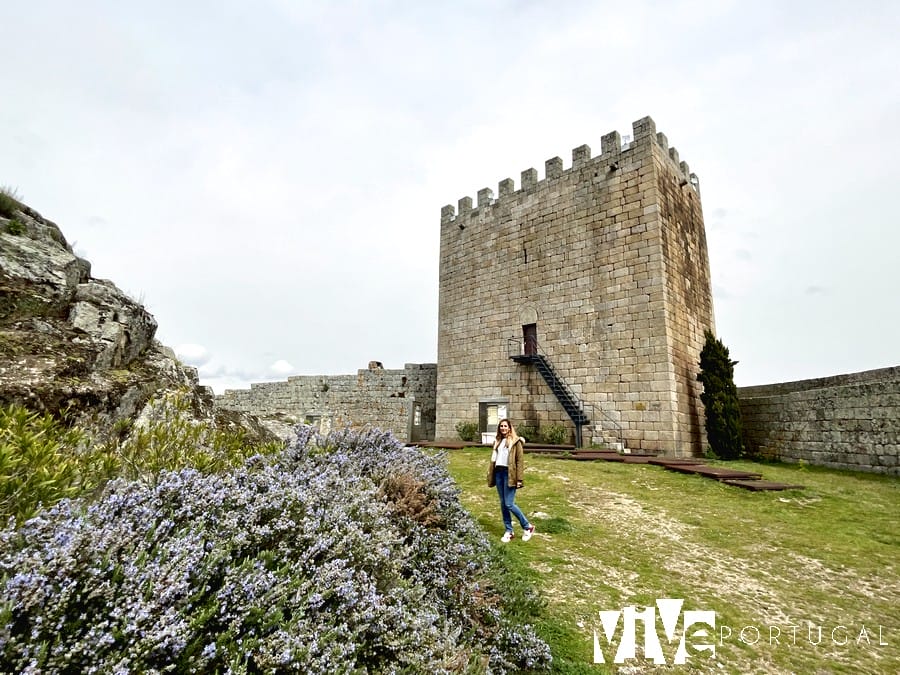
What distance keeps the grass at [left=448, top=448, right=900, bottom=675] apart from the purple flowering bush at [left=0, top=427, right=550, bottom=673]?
903 millimetres

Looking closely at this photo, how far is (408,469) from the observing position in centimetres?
396

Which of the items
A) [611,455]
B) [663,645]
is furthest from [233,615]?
[611,455]

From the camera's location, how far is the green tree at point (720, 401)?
1178 cm

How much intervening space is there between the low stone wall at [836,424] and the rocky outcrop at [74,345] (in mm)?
11900

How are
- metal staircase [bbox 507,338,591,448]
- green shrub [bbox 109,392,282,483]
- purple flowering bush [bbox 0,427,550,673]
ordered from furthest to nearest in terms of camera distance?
1. metal staircase [bbox 507,338,591,448]
2. green shrub [bbox 109,392,282,483]
3. purple flowering bush [bbox 0,427,550,673]

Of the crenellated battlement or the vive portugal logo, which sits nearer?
the vive portugal logo

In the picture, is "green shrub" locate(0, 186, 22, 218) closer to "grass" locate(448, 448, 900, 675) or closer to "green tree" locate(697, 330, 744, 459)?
"grass" locate(448, 448, 900, 675)

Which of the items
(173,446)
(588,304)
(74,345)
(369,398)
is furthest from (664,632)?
(369,398)

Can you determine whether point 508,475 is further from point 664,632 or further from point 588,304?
point 588,304

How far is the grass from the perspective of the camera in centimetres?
321

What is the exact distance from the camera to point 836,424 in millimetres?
9914

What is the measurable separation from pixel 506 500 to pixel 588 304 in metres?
9.47

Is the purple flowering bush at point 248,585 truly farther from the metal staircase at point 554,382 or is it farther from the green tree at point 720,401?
the green tree at point 720,401

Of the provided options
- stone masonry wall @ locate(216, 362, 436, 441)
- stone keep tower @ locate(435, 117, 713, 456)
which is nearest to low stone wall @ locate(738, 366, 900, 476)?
stone keep tower @ locate(435, 117, 713, 456)
